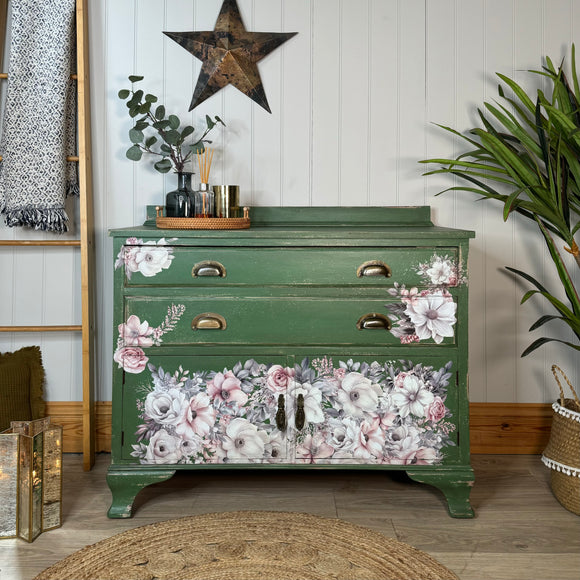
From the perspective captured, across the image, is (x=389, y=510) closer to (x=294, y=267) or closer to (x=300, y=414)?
(x=300, y=414)

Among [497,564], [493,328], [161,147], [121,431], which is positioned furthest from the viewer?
[493,328]

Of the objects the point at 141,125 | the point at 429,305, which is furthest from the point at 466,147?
the point at 141,125

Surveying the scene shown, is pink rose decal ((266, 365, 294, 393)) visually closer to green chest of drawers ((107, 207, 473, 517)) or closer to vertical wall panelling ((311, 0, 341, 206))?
green chest of drawers ((107, 207, 473, 517))

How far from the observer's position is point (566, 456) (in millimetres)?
2168

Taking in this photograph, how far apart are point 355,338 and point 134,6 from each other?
1.63 m

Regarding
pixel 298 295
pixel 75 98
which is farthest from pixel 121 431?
pixel 75 98

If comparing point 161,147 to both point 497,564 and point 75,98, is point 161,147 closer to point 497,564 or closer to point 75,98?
point 75,98

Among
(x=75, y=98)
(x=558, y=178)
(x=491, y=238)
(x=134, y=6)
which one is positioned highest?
(x=134, y=6)

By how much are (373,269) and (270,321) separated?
0.37m

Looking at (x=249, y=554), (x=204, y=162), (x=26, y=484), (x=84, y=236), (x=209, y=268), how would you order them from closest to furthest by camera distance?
1. (x=249, y=554)
2. (x=26, y=484)
3. (x=209, y=268)
4. (x=204, y=162)
5. (x=84, y=236)

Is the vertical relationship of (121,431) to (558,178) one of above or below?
below

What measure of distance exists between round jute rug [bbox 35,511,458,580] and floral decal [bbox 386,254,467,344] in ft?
2.11

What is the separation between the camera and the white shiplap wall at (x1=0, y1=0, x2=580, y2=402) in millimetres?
2619

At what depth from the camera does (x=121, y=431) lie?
6.91 feet
